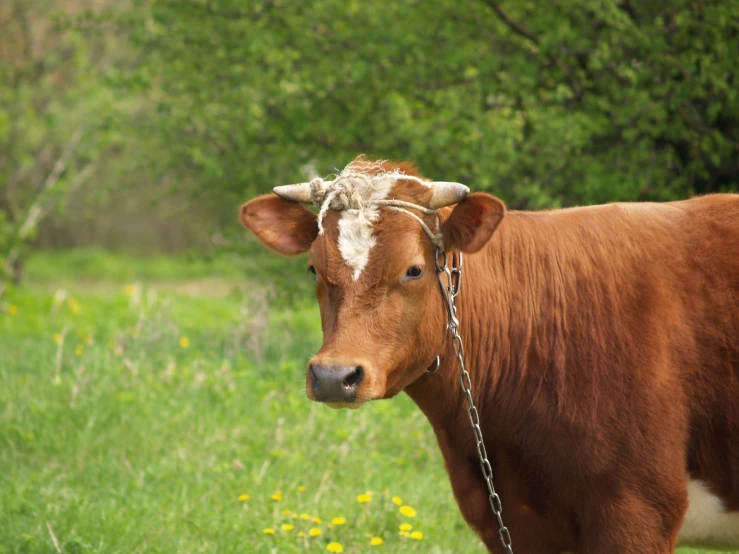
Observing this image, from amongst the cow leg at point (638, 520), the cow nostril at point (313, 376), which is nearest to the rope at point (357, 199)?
the cow nostril at point (313, 376)

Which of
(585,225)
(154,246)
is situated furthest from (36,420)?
(154,246)

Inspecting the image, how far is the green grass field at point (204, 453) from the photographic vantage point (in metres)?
4.86

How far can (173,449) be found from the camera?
5.99 metres

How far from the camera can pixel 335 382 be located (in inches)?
126

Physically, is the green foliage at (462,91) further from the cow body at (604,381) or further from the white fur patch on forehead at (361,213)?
the white fur patch on forehead at (361,213)

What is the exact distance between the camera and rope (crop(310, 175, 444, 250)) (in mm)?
3521

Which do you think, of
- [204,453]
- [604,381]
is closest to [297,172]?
[204,453]

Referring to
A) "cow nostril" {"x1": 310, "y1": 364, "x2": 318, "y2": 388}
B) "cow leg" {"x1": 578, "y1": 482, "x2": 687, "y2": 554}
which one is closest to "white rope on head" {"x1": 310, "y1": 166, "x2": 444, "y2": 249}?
"cow nostril" {"x1": 310, "y1": 364, "x2": 318, "y2": 388}

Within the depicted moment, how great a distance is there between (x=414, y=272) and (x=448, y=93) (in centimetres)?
407

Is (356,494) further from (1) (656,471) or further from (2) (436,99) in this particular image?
(2) (436,99)

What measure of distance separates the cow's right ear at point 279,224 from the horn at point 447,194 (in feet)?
1.87

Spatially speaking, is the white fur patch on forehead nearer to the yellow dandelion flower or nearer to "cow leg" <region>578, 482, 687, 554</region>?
"cow leg" <region>578, 482, 687, 554</region>

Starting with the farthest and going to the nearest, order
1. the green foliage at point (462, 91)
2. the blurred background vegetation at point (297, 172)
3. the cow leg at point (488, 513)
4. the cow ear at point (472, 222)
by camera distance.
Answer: the green foliage at point (462, 91)
the blurred background vegetation at point (297, 172)
the cow leg at point (488, 513)
the cow ear at point (472, 222)

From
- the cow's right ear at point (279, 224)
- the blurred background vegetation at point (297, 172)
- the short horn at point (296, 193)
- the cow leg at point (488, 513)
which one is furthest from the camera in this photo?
the blurred background vegetation at point (297, 172)
